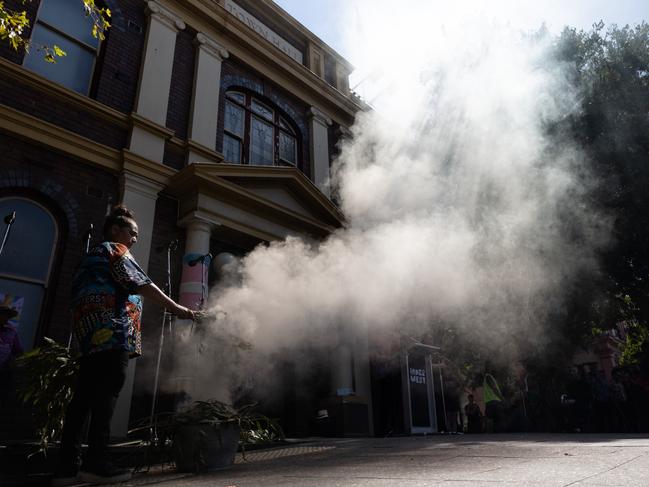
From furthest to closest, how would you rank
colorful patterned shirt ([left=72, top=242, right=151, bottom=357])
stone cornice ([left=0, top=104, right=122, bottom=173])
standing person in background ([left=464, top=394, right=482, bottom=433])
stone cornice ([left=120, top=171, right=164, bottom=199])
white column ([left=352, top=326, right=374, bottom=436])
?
standing person in background ([left=464, top=394, right=482, bottom=433])
white column ([left=352, top=326, right=374, bottom=436])
stone cornice ([left=120, top=171, right=164, bottom=199])
stone cornice ([left=0, top=104, right=122, bottom=173])
colorful patterned shirt ([left=72, top=242, right=151, bottom=357])

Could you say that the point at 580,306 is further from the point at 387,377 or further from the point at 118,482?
the point at 118,482

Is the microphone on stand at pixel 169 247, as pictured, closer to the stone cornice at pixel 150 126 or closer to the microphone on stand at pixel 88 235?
the microphone on stand at pixel 88 235

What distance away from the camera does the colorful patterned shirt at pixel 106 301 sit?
8.77ft

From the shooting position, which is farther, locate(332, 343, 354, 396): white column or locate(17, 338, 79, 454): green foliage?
locate(332, 343, 354, 396): white column

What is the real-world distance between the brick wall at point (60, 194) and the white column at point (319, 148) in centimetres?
435

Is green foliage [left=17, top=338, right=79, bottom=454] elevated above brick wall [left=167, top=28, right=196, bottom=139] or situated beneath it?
situated beneath

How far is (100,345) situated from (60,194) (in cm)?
383

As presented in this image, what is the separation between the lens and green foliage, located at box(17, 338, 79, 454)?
345 cm

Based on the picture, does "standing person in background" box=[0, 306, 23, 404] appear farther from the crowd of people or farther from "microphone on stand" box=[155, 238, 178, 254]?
the crowd of people

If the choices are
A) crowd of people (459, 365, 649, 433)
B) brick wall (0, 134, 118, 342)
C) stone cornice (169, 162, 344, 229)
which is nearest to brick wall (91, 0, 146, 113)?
brick wall (0, 134, 118, 342)

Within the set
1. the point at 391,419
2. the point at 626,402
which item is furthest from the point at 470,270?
the point at 626,402

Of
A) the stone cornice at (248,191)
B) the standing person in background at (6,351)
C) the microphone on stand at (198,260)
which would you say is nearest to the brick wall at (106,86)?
the stone cornice at (248,191)

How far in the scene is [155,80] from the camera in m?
7.32

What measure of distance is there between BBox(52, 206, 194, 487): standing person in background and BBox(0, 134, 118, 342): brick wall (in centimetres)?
299
